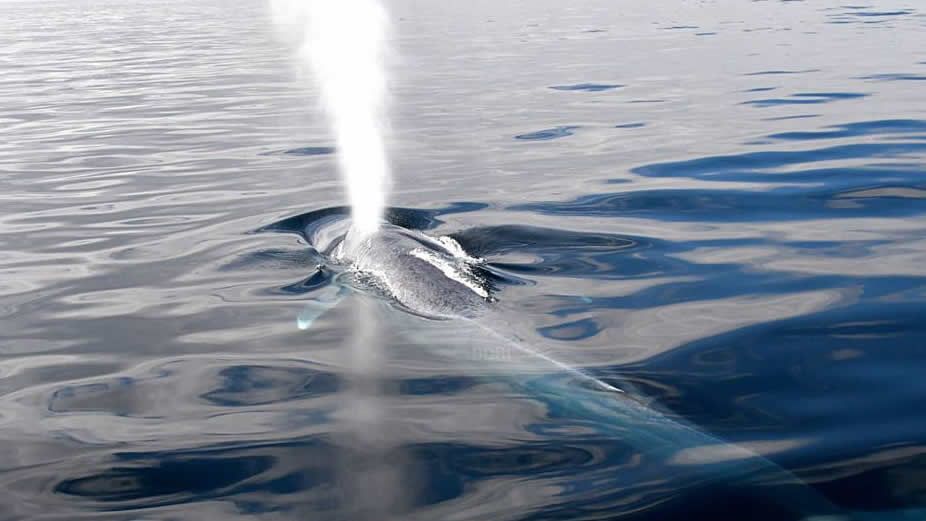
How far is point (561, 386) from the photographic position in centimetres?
795

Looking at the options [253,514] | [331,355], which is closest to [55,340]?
[331,355]

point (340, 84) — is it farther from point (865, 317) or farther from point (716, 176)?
point (865, 317)

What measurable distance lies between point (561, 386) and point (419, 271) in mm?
3614

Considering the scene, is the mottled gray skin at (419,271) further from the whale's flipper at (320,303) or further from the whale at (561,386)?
the whale's flipper at (320,303)

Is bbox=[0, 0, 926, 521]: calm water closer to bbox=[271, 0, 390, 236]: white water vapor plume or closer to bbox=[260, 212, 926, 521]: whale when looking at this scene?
bbox=[260, 212, 926, 521]: whale

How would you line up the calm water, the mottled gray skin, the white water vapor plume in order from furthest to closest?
the white water vapor plume, the mottled gray skin, the calm water

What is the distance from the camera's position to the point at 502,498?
621 cm

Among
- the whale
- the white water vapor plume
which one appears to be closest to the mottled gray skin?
the whale

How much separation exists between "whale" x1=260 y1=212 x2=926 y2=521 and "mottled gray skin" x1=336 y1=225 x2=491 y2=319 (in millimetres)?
14

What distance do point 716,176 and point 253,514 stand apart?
12.3 m

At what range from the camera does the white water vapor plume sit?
1706cm

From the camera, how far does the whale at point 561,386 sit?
5.95 m

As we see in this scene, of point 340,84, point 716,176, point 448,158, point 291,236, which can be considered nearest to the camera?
point 291,236

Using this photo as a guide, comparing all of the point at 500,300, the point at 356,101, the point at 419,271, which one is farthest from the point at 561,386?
the point at 356,101
